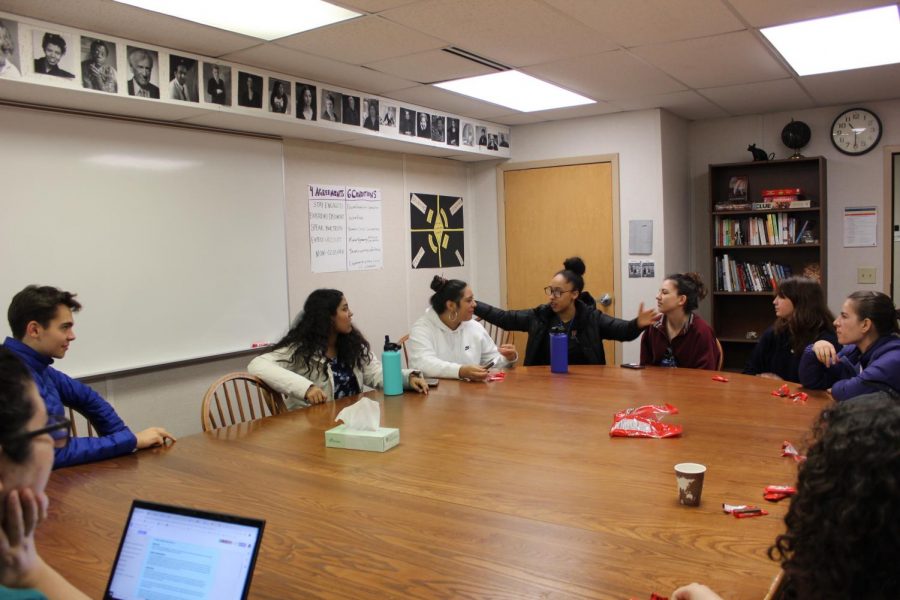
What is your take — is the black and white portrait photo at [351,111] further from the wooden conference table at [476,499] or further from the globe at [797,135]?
the globe at [797,135]

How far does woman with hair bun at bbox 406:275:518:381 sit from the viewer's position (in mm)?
3559

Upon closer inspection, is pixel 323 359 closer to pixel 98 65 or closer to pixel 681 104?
pixel 98 65

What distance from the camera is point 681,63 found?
380 cm

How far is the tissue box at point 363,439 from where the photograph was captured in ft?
7.06

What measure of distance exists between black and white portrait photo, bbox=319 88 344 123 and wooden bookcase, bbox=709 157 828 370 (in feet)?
9.46

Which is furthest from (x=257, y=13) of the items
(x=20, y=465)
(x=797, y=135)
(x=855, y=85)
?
(x=797, y=135)

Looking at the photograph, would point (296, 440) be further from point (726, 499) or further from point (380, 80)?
point (380, 80)

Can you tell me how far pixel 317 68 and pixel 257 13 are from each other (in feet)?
2.74

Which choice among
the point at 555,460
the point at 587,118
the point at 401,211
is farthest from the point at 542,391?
the point at 587,118

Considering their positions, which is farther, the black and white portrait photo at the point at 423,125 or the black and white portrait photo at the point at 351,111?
the black and white portrait photo at the point at 423,125

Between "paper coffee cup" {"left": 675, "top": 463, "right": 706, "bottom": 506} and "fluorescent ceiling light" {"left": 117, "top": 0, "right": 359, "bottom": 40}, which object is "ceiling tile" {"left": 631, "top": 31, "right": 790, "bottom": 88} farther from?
"paper coffee cup" {"left": 675, "top": 463, "right": 706, "bottom": 506}

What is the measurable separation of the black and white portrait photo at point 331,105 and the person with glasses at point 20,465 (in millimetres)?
3281

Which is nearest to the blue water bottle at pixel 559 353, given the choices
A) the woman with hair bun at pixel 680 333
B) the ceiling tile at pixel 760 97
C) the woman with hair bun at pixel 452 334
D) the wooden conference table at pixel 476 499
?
the woman with hair bun at pixel 452 334

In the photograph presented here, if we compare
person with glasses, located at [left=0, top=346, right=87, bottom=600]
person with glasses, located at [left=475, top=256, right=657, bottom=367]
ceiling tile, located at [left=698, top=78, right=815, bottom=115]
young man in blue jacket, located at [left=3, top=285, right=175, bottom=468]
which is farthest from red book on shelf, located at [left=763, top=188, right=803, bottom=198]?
person with glasses, located at [left=0, top=346, right=87, bottom=600]
